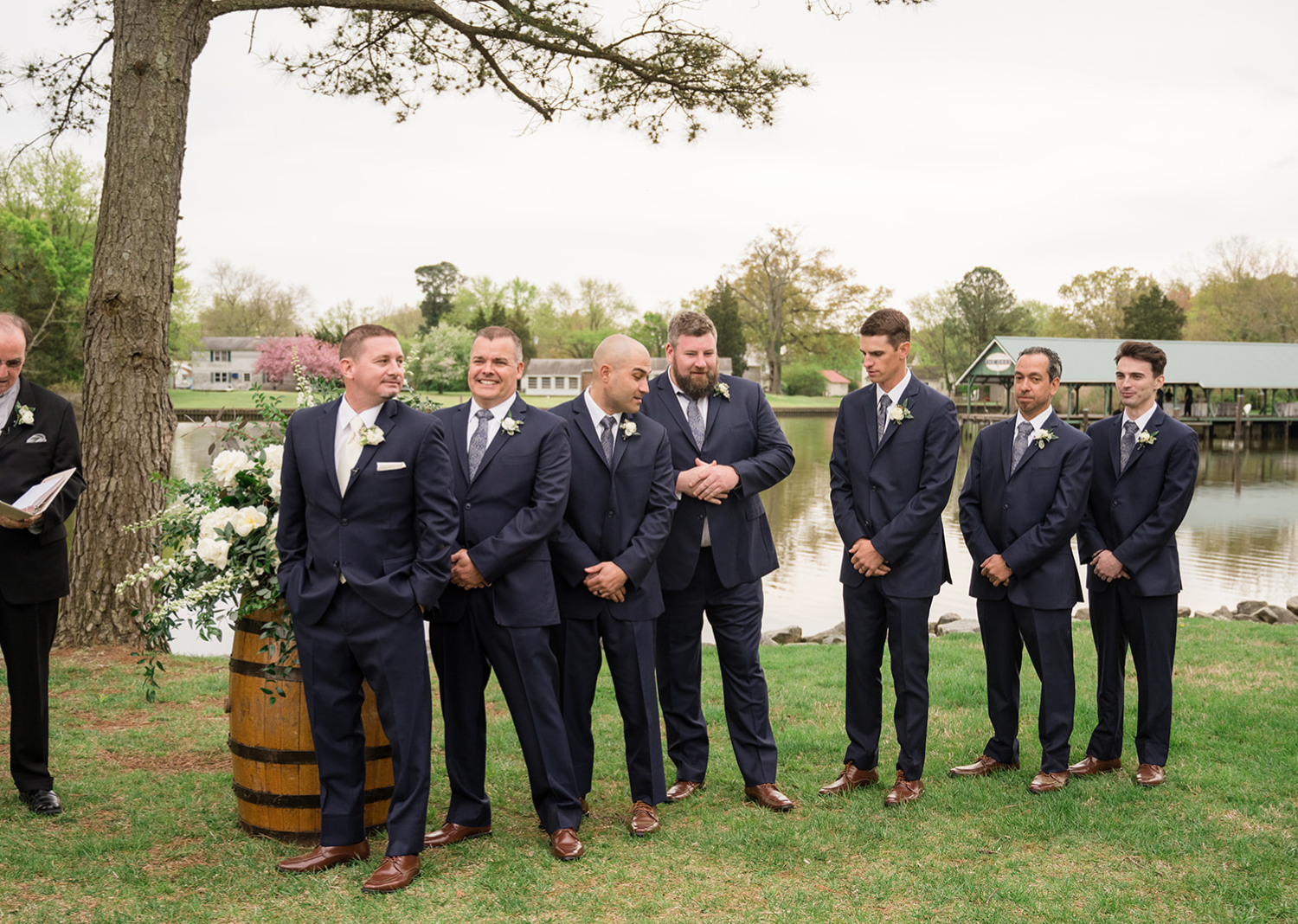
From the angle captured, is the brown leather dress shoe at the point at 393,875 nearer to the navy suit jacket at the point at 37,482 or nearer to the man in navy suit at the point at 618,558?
the man in navy suit at the point at 618,558

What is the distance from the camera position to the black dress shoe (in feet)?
16.1

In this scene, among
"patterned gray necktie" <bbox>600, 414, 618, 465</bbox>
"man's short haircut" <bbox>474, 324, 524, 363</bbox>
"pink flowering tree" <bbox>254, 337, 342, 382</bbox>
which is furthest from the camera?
"pink flowering tree" <bbox>254, 337, 342, 382</bbox>

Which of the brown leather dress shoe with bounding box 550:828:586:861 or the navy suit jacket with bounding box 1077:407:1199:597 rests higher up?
the navy suit jacket with bounding box 1077:407:1199:597

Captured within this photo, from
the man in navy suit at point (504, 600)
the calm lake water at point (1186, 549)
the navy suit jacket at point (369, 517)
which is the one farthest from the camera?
the calm lake water at point (1186, 549)

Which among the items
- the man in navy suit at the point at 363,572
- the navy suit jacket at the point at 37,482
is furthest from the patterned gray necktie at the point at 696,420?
the navy suit jacket at the point at 37,482

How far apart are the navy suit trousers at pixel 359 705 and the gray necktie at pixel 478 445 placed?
0.73 metres

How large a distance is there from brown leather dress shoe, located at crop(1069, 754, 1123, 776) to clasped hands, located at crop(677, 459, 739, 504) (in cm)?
260

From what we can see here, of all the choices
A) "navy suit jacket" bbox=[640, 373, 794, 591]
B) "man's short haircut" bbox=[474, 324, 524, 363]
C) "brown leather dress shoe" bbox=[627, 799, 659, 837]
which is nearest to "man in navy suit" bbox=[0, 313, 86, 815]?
"man's short haircut" bbox=[474, 324, 524, 363]

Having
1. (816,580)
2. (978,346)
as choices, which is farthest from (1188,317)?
(816,580)

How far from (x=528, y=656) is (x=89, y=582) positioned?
553cm

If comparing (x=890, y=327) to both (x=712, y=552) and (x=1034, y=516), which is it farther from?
(x=712, y=552)

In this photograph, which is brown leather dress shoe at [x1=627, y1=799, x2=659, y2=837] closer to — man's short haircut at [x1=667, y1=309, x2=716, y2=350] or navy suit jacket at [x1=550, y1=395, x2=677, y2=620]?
navy suit jacket at [x1=550, y1=395, x2=677, y2=620]

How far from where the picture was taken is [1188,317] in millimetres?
78875

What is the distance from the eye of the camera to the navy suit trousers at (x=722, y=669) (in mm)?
5297
